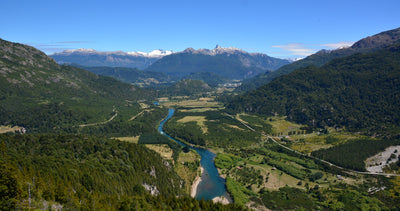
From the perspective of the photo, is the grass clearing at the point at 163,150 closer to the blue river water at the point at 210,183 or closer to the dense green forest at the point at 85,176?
the blue river water at the point at 210,183

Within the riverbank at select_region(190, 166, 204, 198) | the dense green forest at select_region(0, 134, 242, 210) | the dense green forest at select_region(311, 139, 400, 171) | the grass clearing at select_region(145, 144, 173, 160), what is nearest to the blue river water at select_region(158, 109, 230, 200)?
the riverbank at select_region(190, 166, 204, 198)

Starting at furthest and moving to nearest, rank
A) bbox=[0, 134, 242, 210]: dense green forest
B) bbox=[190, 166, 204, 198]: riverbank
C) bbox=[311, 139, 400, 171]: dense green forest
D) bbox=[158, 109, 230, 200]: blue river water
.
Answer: bbox=[311, 139, 400, 171]: dense green forest < bbox=[190, 166, 204, 198]: riverbank < bbox=[158, 109, 230, 200]: blue river water < bbox=[0, 134, 242, 210]: dense green forest

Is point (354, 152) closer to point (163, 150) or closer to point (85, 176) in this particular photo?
point (163, 150)

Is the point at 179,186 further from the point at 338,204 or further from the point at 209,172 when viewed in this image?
the point at 338,204

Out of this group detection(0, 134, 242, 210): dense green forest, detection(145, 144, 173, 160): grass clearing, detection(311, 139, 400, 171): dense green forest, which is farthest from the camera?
detection(145, 144, 173, 160): grass clearing

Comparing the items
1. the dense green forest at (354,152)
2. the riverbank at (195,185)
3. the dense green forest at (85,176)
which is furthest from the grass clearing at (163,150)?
the dense green forest at (354,152)

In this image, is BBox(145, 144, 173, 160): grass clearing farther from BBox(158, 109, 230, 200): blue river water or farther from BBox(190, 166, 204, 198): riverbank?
BBox(190, 166, 204, 198): riverbank

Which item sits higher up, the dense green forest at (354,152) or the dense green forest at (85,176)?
the dense green forest at (85,176)

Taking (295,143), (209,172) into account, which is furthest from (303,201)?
(295,143)
